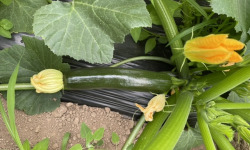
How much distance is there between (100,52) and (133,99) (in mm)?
668

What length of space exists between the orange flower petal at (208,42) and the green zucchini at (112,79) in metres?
0.45

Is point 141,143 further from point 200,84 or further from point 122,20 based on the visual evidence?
point 122,20

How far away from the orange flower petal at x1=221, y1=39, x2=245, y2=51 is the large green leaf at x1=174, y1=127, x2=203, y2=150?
33.5 inches

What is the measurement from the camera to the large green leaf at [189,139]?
1795 mm

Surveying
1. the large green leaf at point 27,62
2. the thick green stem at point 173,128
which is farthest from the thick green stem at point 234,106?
the large green leaf at point 27,62

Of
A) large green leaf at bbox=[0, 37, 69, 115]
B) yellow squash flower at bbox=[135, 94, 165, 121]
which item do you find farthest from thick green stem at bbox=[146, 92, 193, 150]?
large green leaf at bbox=[0, 37, 69, 115]

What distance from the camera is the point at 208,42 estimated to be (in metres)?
1.09

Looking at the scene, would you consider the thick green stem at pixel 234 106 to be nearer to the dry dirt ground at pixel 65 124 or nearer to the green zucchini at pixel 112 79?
the green zucchini at pixel 112 79

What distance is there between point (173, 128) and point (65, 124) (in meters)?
0.88

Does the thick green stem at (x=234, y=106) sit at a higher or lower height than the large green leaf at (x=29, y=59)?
higher

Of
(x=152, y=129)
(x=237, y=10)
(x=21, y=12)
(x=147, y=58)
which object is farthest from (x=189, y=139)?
(x=21, y=12)

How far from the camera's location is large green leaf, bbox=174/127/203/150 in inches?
70.7

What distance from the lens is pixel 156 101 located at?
1549 millimetres

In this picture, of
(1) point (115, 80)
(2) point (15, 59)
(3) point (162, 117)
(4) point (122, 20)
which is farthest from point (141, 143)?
(2) point (15, 59)
